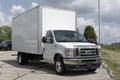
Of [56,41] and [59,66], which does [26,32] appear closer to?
[56,41]

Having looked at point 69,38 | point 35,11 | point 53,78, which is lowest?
point 53,78

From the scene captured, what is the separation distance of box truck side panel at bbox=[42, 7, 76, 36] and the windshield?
0.96m

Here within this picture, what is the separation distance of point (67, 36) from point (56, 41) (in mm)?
829

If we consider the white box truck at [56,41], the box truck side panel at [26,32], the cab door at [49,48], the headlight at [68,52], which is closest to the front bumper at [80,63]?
the white box truck at [56,41]

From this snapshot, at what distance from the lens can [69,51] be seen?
13.7 m

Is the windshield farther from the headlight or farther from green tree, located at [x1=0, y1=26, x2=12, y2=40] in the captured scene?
green tree, located at [x1=0, y1=26, x2=12, y2=40]

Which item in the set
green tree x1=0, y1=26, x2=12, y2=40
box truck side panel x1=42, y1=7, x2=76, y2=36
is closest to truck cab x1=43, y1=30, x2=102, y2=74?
box truck side panel x1=42, y1=7, x2=76, y2=36

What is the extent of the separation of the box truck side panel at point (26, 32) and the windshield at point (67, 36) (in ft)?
5.30

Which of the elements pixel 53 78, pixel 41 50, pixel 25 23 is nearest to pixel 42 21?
pixel 41 50

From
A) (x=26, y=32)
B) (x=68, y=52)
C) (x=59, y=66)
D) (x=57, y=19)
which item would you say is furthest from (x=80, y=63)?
(x=26, y=32)

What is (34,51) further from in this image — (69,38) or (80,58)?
(80,58)

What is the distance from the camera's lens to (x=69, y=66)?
1362 cm

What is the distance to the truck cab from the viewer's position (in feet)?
44.8

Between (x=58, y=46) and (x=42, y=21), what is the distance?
234 cm
